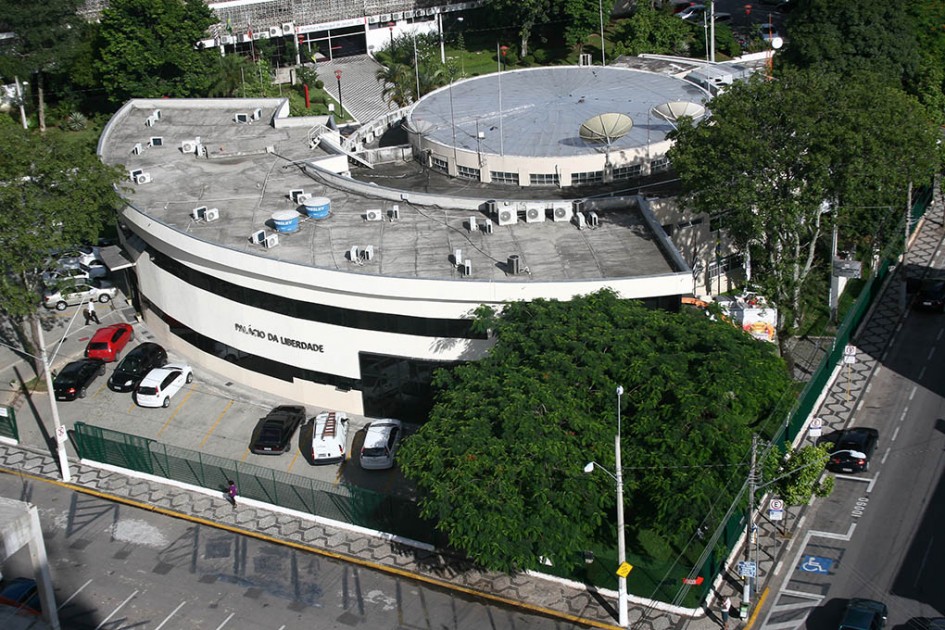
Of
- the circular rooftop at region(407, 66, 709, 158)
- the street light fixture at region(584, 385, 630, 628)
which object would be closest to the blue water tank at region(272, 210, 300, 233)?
the circular rooftop at region(407, 66, 709, 158)

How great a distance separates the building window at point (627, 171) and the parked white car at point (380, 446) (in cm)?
2331

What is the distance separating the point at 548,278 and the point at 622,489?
14403 millimetres

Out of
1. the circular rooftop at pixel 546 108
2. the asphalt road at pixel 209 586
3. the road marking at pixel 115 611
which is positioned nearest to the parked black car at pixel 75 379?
the asphalt road at pixel 209 586

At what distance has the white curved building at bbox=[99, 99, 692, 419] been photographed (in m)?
53.8

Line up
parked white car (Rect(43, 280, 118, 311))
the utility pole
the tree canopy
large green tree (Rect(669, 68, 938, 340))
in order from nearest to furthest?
the utility pole
large green tree (Rect(669, 68, 938, 340))
the tree canopy
parked white car (Rect(43, 280, 118, 311))

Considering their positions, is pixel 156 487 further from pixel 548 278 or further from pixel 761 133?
pixel 761 133

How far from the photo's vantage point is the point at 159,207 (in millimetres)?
64438

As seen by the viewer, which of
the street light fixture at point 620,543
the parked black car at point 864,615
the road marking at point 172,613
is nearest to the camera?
the street light fixture at point 620,543

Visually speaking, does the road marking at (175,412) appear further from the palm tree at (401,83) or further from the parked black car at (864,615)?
the palm tree at (401,83)

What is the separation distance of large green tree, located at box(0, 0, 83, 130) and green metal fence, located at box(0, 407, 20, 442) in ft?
171

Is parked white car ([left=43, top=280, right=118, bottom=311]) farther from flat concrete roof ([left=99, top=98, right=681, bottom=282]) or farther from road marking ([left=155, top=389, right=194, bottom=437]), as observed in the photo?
road marking ([left=155, top=389, right=194, bottom=437])

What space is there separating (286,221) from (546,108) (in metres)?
25.2

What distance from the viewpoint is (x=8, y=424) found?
57625 mm

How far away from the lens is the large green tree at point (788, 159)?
5544 cm
